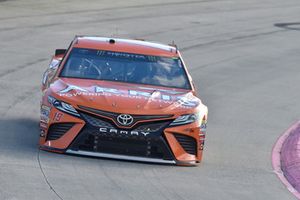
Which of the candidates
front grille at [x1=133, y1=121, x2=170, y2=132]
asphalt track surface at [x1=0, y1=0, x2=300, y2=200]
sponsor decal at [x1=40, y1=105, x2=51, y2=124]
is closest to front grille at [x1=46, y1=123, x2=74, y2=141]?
sponsor decal at [x1=40, y1=105, x2=51, y2=124]

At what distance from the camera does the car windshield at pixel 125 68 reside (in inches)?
501

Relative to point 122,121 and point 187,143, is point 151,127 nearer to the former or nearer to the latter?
point 122,121

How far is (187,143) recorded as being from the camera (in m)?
11.6

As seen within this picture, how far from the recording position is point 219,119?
620 inches

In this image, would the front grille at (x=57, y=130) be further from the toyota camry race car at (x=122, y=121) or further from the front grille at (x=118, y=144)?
the front grille at (x=118, y=144)

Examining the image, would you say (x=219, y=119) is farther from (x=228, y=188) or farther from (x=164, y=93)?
(x=228, y=188)

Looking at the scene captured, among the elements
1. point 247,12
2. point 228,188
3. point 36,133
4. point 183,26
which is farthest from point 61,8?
point 228,188

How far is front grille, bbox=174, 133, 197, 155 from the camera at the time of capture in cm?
1148

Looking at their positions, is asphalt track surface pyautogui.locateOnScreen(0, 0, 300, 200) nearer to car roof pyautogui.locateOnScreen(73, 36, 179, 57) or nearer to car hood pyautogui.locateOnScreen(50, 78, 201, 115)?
car hood pyautogui.locateOnScreen(50, 78, 201, 115)

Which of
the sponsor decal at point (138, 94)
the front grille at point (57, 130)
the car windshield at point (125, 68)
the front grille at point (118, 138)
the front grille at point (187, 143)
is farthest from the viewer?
the car windshield at point (125, 68)

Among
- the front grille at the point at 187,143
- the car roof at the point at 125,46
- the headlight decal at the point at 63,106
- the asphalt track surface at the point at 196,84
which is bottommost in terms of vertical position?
the asphalt track surface at the point at 196,84

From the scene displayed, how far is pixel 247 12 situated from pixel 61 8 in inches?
303

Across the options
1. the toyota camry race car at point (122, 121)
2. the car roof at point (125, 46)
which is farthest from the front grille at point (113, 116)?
the car roof at point (125, 46)

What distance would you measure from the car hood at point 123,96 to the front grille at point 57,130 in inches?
Result: 11.5
